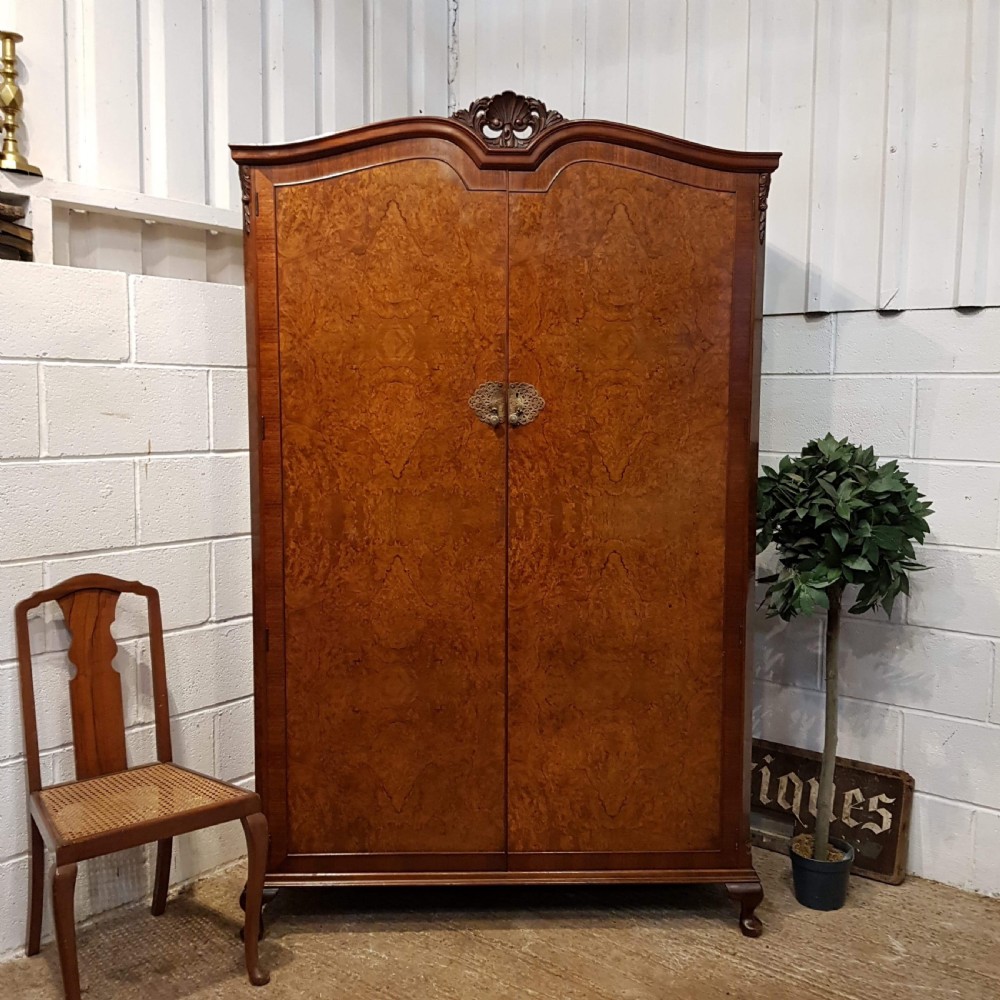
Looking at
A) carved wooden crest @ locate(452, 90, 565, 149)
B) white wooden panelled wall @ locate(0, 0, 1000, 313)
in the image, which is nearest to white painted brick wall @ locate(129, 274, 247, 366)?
white wooden panelled wall @ locate(0, 0, 1000, 313)

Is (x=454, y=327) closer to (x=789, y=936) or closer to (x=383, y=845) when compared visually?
(x=383, y=845)

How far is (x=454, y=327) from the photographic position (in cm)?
212

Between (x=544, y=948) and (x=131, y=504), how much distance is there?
55.3 inches

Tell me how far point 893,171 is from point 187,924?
251cm

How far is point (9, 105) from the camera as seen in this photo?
207 centimetres

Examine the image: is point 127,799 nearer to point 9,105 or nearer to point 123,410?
point 123,410

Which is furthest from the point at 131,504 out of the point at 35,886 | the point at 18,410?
the point at 35,886

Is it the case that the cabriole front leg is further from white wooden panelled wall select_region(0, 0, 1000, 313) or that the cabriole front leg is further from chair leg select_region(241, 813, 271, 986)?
white wooden panelled wall select_region(0, 0, 1000, 313)

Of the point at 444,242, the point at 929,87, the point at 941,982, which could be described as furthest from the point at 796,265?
the point at 941,982

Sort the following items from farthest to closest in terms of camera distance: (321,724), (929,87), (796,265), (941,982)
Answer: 1. (796,265)
2. (929,87)
3. (321,724)
4. (941,982)

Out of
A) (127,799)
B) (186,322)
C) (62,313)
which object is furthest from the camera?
(186,322)

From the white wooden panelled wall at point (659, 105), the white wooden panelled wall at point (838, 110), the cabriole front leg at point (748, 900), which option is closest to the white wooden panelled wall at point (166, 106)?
the white wooden panelled wall at point (659, 105)

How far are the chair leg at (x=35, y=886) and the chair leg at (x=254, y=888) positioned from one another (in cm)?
45

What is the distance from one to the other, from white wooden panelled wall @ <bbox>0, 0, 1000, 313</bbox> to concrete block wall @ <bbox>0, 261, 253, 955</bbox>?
0.63ft
